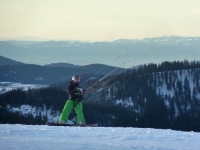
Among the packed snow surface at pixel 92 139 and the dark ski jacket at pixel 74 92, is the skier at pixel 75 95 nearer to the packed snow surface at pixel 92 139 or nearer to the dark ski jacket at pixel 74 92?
the dark ski jacket at pixel 74 92

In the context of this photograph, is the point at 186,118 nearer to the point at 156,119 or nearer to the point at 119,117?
the point at 156,119

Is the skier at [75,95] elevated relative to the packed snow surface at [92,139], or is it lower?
elevated

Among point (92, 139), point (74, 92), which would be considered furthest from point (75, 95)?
point (92, 139)

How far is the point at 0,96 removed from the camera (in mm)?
163625

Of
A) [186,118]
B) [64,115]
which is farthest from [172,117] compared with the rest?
[64,115]

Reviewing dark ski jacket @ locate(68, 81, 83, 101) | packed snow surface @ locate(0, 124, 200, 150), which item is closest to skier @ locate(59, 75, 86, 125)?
dark ski jacket @ locate(68, 81, 83, 101)

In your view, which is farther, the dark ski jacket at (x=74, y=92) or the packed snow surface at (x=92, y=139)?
the dark ski jacket at (x=74, y=92)

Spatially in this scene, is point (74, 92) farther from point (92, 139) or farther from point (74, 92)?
point (92, 139)

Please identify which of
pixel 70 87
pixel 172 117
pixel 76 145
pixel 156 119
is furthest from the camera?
pixel 172 117

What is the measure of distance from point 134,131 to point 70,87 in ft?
13.4

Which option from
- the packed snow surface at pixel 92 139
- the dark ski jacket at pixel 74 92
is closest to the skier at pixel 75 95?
the dark ski jacket at pixel 74 92

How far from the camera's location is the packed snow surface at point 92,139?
33.8ft

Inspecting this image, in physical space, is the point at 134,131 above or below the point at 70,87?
below

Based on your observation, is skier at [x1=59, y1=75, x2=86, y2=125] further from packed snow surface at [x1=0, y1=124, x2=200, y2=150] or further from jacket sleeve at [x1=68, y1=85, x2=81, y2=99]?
packed snow surface at [x1=0, y1=124, x2=200, y2=150]
